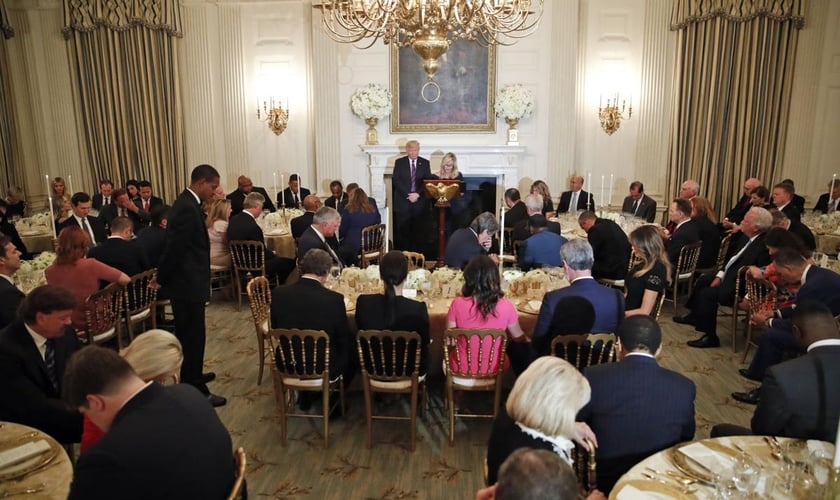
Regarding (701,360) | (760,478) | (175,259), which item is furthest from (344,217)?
(760,478)

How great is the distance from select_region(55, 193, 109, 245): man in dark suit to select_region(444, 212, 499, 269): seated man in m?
4.18

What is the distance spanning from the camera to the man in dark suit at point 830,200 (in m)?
8.18

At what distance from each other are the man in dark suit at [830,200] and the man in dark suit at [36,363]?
8.95 meters

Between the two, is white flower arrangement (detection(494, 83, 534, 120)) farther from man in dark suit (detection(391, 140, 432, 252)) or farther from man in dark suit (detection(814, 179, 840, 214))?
man in dark suit (detection(814, 179, 840, 214))

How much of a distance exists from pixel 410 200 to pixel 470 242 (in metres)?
3.48

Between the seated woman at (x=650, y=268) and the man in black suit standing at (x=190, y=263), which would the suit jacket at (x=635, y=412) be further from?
the man in black suit standing at (x=190, y=263)

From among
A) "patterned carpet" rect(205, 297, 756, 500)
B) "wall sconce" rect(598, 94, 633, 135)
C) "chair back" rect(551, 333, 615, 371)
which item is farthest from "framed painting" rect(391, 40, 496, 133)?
"chair back" rect(551, 333, 615, 371)

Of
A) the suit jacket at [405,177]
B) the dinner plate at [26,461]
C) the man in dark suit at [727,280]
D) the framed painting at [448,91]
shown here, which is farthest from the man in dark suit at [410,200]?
the dinner plate at [26,461]

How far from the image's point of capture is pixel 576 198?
9.30 meters

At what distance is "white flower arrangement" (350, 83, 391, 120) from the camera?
377 inches

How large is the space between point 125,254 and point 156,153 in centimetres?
530

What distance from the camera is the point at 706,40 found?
9273 mm

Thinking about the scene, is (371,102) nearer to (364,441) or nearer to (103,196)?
(103,196)

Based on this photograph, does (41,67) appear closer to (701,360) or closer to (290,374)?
(290,374)
